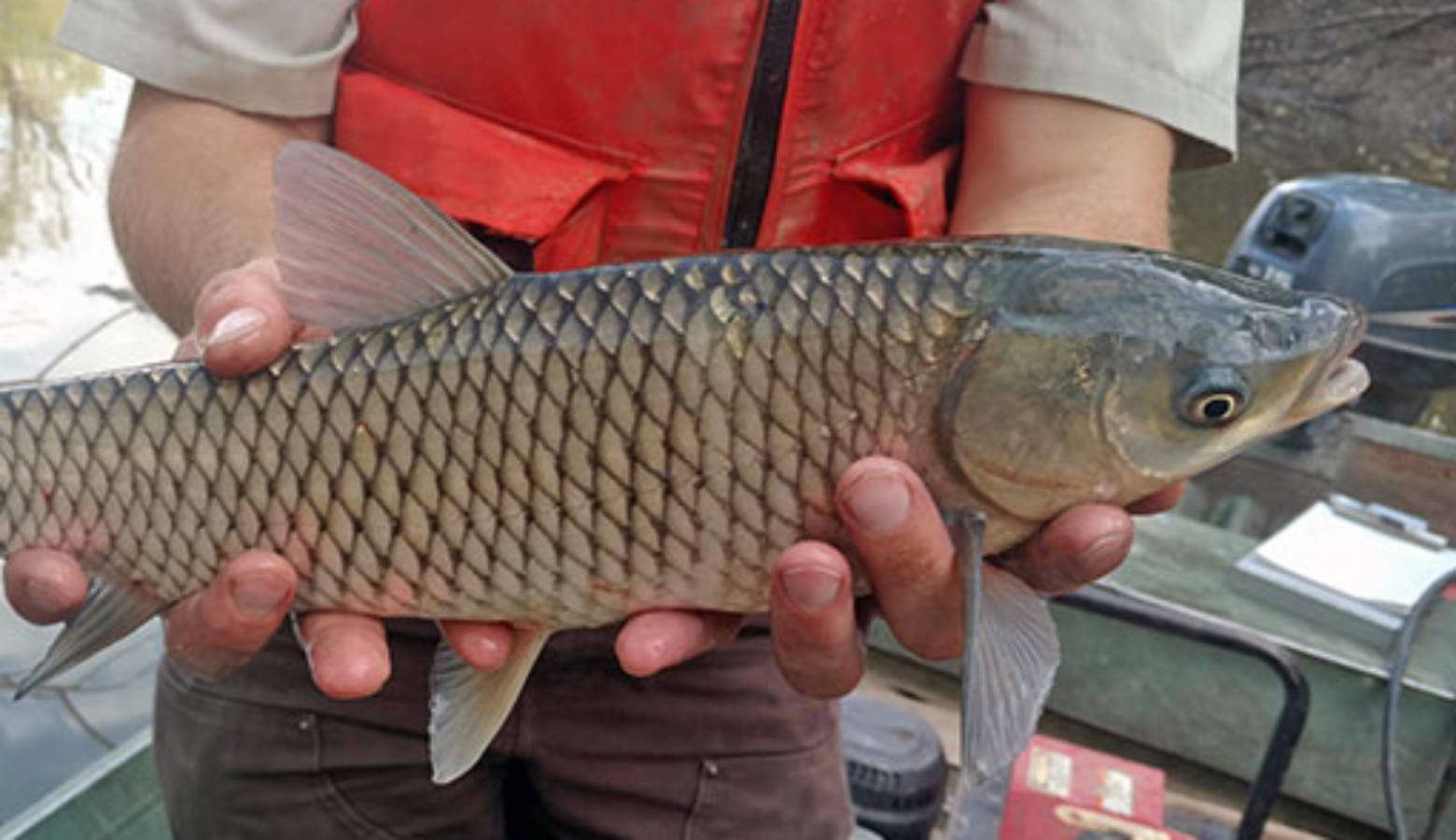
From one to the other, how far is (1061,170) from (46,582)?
1.27 metres

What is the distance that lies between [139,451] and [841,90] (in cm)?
91

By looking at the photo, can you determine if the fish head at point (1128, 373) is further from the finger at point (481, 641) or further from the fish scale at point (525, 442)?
the finger at point (481, 641)

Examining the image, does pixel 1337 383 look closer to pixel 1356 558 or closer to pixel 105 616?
pixel 105 616

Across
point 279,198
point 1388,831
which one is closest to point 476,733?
point 279,198

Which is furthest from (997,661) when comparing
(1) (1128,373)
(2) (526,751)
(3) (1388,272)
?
(3) (1388,272)

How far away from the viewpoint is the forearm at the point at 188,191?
64.6 inches

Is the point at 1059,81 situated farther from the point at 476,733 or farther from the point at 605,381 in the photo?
the point at 476,733

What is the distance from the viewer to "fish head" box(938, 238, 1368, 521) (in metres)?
1.07

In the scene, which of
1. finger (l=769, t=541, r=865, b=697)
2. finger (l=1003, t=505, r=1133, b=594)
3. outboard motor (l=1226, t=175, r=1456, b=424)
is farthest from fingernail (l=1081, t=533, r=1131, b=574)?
outboard motor (l=1226, t=175, r=1456, b=424)

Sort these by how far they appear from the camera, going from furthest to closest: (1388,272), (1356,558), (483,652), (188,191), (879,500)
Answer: (1388,272) < (1356,558) < (188,191) < (483,652) < (879,500)

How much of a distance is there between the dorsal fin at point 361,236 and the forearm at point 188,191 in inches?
15.9

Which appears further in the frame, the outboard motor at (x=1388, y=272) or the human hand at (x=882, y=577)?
the outboard motor at (x=1388, y=272)

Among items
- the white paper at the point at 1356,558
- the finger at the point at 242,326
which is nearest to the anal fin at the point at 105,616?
the finger at the point at 242,326

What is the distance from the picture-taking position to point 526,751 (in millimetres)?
1603
